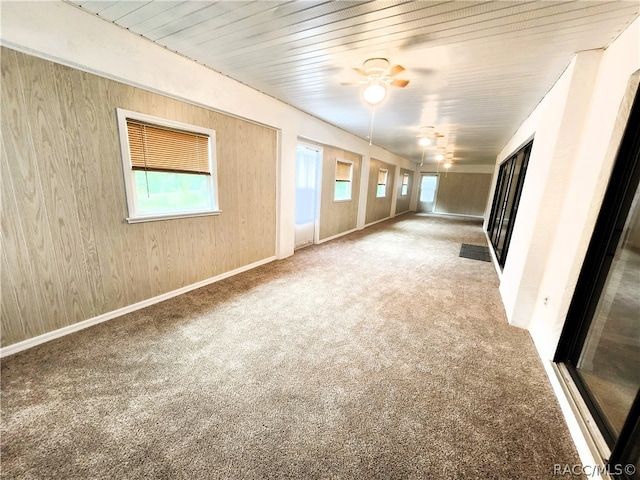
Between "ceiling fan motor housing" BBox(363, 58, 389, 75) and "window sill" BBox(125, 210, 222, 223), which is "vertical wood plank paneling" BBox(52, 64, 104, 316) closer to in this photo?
"window sill" BBox(125, 210, 222, 223)

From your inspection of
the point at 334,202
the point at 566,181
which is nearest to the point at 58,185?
the point at 566,181

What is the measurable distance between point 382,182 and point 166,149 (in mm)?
7252

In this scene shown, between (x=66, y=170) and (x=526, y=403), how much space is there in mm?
3808

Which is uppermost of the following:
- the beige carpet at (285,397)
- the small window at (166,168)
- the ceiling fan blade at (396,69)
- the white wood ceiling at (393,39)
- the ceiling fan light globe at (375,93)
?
the white wood ceiling at (393,39)

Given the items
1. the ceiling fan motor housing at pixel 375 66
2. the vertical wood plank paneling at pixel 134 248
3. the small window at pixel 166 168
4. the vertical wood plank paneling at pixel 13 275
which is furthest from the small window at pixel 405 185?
the vertical wood plank paneling at pixel 13 275

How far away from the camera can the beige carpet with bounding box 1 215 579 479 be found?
1.23 metres

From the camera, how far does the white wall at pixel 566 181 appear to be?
1.67 m

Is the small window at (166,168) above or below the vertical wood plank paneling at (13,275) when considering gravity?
above

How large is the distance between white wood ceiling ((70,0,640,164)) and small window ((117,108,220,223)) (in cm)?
75

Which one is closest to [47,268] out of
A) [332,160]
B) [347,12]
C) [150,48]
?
[150,48]

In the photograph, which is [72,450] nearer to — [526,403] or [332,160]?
[526,403]

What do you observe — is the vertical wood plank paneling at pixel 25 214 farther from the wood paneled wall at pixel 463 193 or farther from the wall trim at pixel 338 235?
the wood paneled wall at pixel 463 193

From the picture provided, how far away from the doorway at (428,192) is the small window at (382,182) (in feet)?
14.6

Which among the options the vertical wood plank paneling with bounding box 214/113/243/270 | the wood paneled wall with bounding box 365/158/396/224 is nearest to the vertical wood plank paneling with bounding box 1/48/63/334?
the vertical wood plank paneling with bounding box 214/113/243/270
